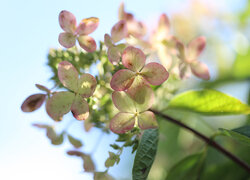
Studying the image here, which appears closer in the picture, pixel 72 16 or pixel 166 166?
pixel 72 16

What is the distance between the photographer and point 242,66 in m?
1.35

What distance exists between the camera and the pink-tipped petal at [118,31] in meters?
0.76

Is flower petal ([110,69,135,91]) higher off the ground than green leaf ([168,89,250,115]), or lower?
higher

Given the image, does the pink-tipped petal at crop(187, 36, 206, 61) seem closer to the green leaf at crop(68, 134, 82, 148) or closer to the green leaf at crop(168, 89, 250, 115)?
the green leaf at crop(168, 89, 250, 115)

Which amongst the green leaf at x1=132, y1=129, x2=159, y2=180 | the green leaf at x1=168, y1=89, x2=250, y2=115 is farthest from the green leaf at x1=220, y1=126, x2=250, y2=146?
the green leaf at x1=132, y1=129, x2=159, y2=180

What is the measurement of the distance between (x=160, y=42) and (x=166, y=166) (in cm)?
60

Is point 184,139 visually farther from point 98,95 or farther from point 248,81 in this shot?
point 98,95

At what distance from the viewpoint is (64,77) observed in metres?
0.70

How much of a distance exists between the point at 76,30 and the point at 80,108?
0.20 m

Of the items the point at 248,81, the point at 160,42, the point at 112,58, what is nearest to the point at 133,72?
the point at 112,58

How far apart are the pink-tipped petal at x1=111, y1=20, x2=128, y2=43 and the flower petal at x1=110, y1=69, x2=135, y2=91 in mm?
122

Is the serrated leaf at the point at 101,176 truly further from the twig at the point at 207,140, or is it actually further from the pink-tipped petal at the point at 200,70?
the pink-tipped petal at the point at 200,70

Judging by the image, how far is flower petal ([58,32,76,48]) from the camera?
73cm

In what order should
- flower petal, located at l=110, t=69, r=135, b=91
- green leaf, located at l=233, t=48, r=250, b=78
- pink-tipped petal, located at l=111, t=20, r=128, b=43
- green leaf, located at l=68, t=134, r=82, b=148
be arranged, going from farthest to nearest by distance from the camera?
1. green leaf, located at l=233, t=48, r=250, b=78
2. green leaf, located at l=68, t=134, r=82, b=148
3. pink-tipped petal, located at l=111, t=20, r=128, b=43
4. flower petal, located at l=110, t=69, r=135, b=91
